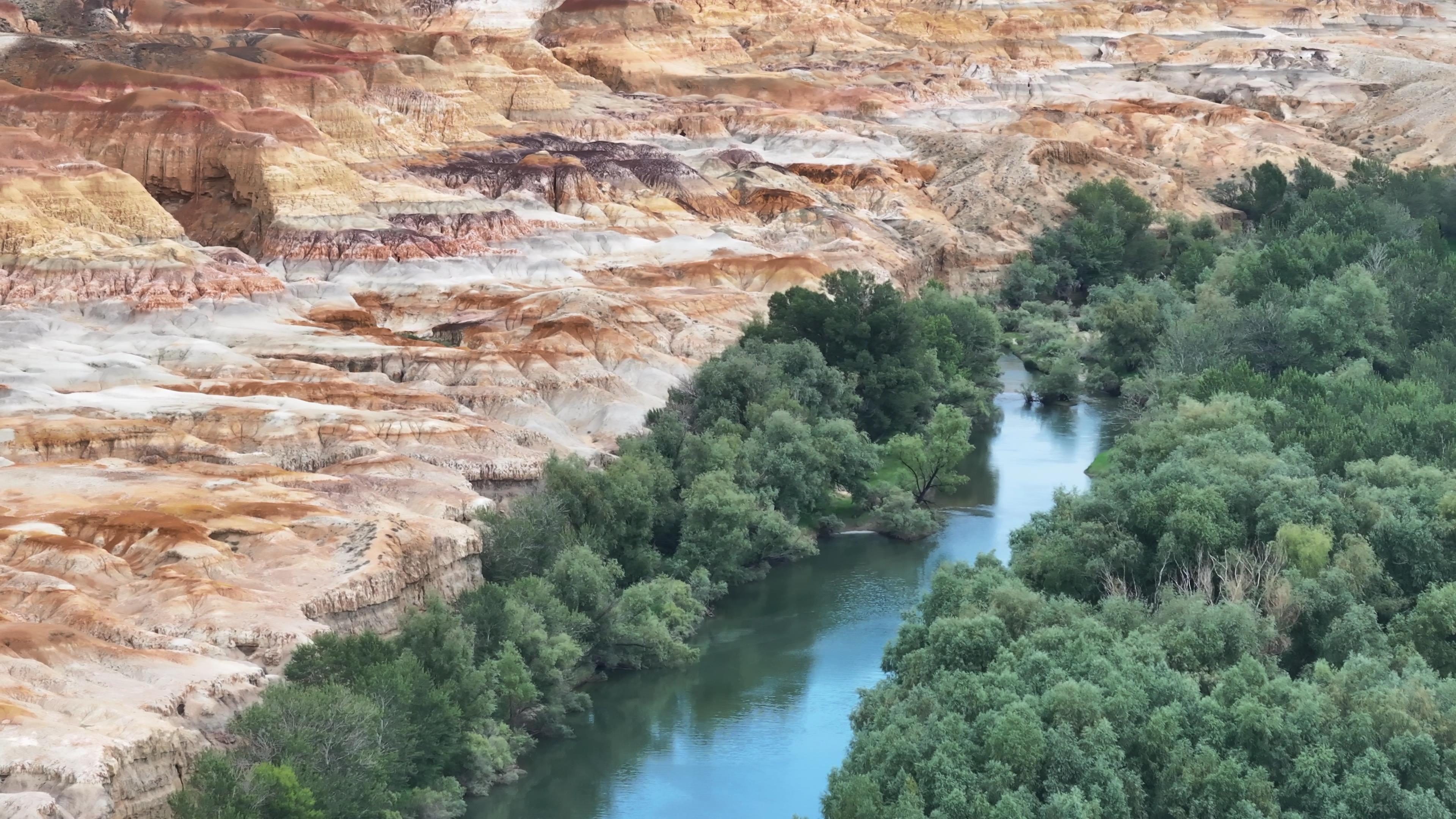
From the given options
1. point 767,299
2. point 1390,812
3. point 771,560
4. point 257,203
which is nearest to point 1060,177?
point 767,299

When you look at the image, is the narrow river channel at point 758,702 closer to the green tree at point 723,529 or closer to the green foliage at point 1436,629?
the green tree at point 723,529

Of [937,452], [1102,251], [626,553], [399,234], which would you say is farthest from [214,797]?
[1102,251]

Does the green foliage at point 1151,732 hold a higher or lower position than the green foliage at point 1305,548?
lower

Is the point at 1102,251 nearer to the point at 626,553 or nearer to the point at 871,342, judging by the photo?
the point at 871,342

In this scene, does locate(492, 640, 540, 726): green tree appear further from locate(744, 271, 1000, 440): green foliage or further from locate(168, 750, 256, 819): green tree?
locate(744, 271, 1000, 440): green foliage

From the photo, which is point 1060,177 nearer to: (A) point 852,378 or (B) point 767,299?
(B) point 767,299

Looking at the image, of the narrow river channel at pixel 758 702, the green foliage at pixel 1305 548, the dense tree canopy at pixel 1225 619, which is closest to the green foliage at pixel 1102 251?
the dense tree canopy at pixel 1225 619

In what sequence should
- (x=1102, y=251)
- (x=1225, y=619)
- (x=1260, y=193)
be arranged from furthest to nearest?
(x=1260, y=193)
(x=1102, y=251)
(x=1225, y=619)
